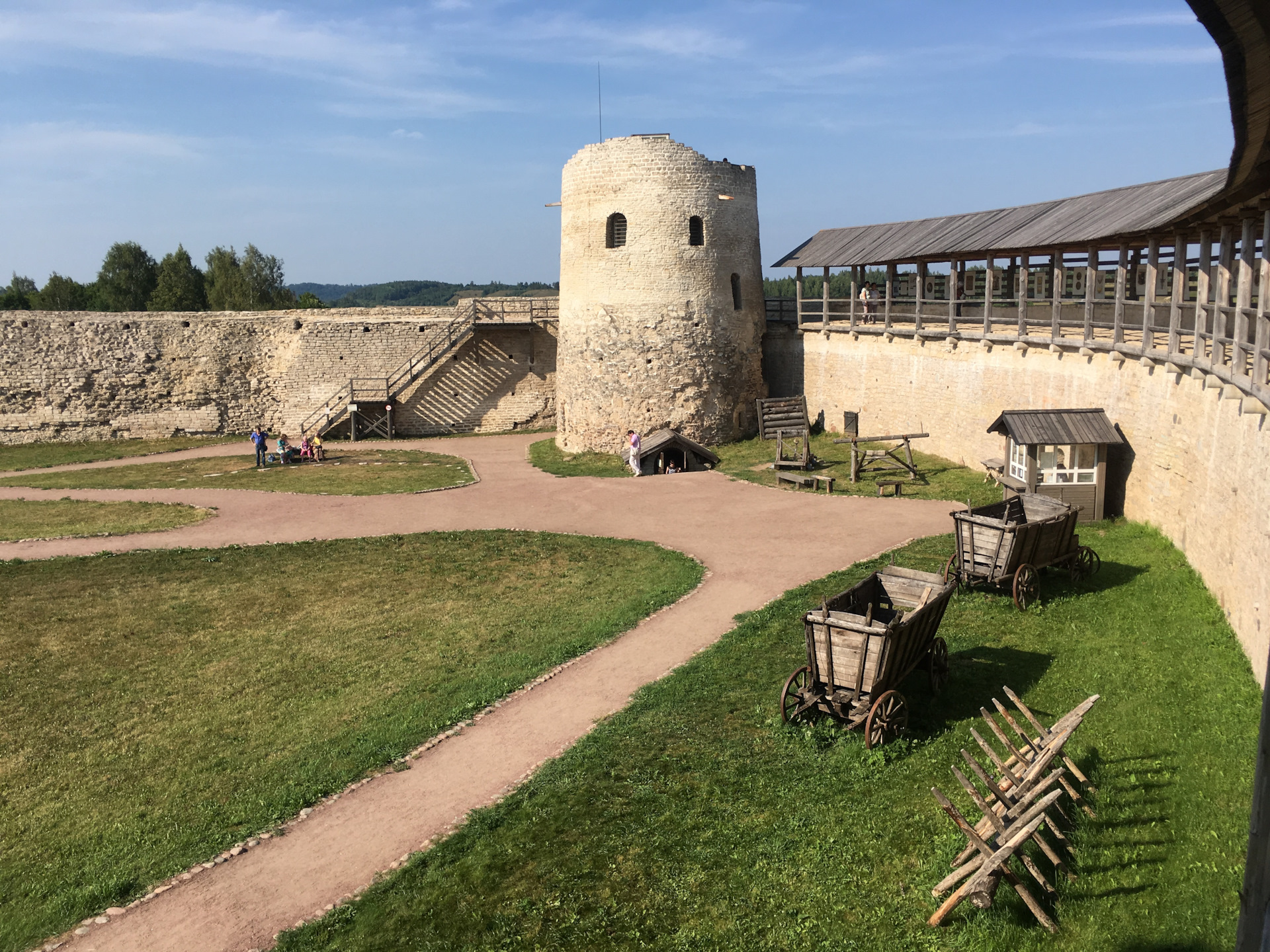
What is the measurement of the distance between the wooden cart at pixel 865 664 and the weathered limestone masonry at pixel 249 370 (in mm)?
22240

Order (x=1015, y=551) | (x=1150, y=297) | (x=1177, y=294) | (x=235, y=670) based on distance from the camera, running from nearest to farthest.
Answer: (x=1015, y=551) < (x=235, y=670) < (x=1177, y=294) < (x=1150, y=297)

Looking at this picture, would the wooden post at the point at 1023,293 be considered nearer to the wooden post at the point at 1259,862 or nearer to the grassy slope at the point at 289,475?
the grassy slope at the point at 289,475

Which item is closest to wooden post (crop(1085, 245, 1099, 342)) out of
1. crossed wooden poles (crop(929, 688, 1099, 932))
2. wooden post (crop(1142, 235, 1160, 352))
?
wooden post (crop(1142, 235, 1160, 352))

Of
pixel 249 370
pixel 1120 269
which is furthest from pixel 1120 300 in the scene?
pixel 249 370

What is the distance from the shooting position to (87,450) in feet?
89.6

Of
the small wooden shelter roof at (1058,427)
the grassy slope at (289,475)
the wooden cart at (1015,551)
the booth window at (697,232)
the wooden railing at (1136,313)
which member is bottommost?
the grassy slope at (289,475)

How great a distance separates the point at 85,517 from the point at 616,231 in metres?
13.0

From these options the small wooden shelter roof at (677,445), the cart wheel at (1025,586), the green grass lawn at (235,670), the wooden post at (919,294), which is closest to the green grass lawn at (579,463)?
the small wooden shelter roof at (677,445)

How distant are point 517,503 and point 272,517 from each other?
455 cm

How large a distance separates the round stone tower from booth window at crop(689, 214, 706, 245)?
0.08 feet

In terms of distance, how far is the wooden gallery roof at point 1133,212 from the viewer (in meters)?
3.10

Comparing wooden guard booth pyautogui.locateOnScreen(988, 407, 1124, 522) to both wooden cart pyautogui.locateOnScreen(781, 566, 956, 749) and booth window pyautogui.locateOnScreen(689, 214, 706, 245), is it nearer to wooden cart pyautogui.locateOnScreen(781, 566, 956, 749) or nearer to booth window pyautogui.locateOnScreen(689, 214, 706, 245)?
wooden cart pyautogui.locateOnScreen(781, 566, 956, 749)

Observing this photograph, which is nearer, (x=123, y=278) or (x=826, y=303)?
(x=826, y=303)

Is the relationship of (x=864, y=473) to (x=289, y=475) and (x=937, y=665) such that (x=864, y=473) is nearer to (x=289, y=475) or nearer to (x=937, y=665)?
(x=937, y=665)
